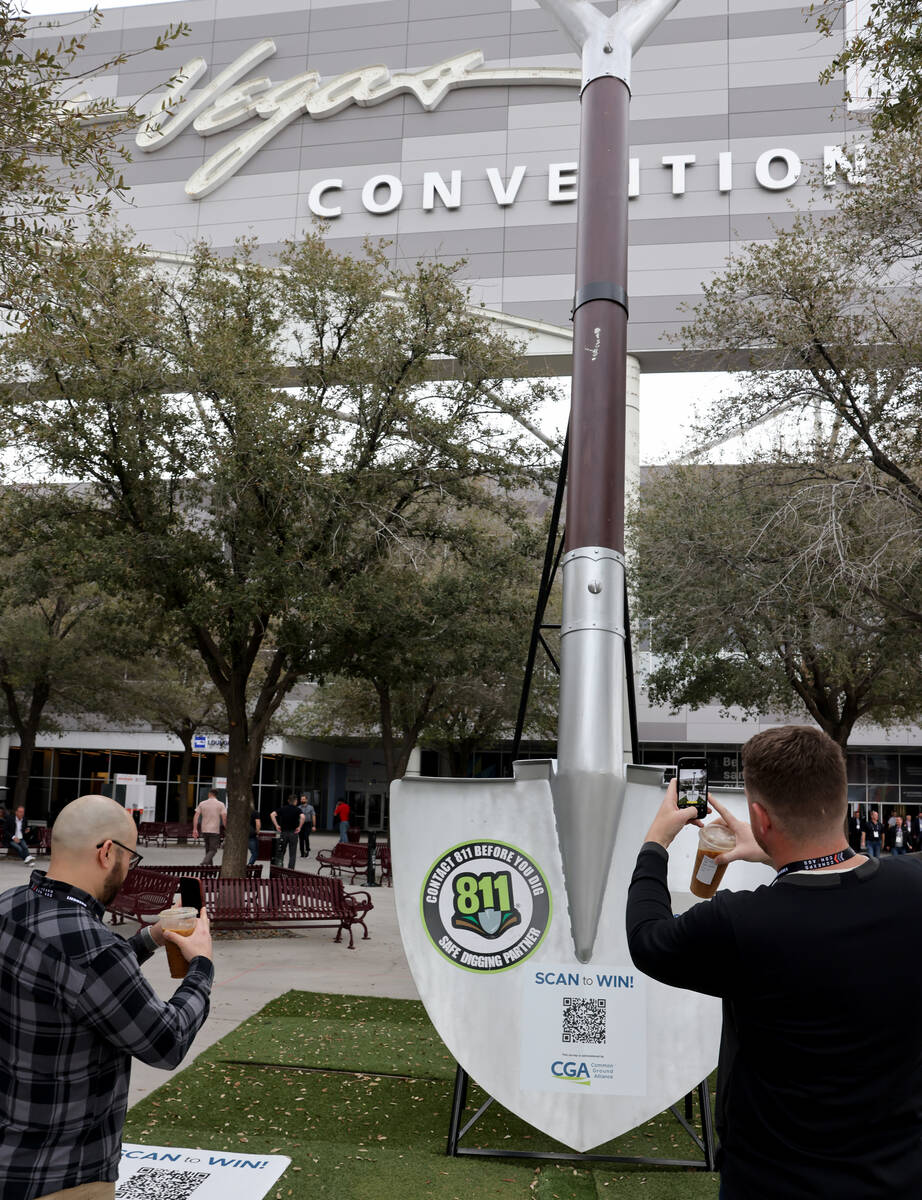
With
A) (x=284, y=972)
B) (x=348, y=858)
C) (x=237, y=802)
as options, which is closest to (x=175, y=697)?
(x=348, y=858)

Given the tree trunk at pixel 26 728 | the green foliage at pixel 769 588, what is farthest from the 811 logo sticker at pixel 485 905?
the tree trunk at pixel 26 728

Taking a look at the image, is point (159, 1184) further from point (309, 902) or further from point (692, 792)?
point (309, 902)

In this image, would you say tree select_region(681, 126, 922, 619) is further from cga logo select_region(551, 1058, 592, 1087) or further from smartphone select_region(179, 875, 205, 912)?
smartphone select_region(179, 875, 205, 912)

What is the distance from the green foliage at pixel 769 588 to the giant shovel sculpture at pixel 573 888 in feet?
22.4

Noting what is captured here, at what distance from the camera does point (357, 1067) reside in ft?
24.8

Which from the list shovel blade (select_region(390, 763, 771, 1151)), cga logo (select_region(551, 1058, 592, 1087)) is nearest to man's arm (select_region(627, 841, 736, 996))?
shovel blade (select_region(390, 763, 771, 1151))

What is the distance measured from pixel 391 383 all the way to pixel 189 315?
3.53 m

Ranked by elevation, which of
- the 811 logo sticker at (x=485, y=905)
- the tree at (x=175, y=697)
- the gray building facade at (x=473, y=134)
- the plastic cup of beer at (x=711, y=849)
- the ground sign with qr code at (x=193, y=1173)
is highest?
the gray building facade at (x=473, y=134)

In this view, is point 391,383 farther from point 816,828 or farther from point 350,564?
point 816,828

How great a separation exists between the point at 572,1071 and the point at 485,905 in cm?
94

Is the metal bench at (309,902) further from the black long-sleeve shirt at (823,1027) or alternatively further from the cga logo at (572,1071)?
the black long-sleeve shirt at (823,1027)

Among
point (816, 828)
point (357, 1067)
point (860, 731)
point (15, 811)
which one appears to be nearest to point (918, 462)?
point (357, 1067)

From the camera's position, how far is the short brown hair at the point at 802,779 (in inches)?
89.0

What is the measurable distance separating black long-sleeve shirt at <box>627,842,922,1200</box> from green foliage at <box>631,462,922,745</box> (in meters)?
10.6
